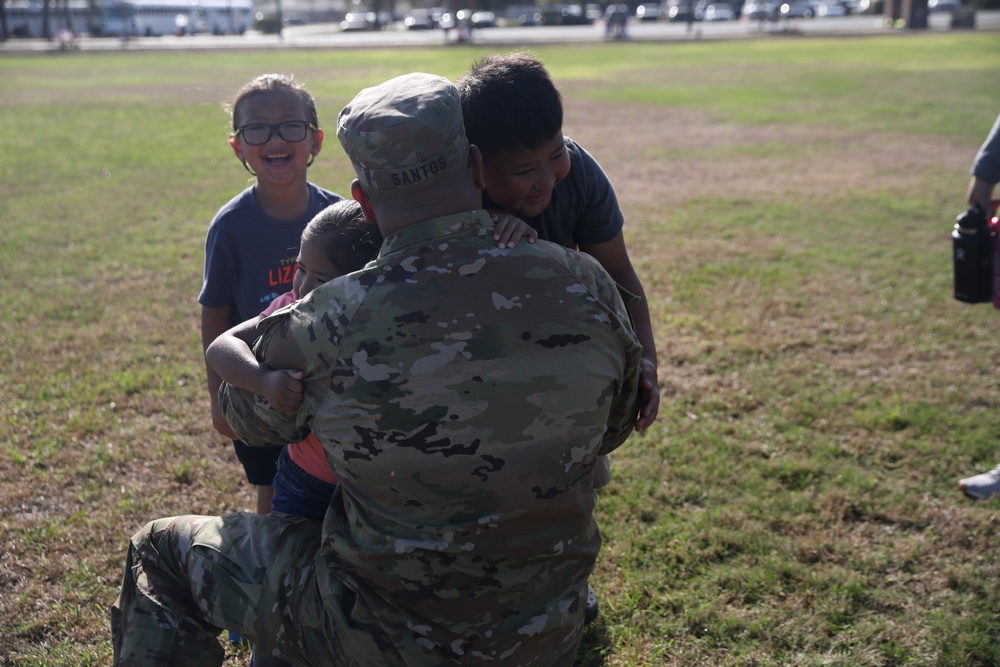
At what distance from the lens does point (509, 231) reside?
6.48 feet

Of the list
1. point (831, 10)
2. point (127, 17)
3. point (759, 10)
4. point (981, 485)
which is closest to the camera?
point (981, 485)

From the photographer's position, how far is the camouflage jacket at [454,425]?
6.09ft

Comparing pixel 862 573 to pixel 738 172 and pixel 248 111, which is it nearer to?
pixel 248 111

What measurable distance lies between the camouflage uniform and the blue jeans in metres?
0.31

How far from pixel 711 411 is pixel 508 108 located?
11.3 feet

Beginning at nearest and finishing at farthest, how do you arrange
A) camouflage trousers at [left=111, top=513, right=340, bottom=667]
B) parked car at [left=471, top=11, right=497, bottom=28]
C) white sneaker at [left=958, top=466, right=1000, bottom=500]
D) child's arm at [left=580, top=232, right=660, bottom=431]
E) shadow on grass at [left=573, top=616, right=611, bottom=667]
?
camouflage trousers at [left=111, top=513, right=340, bottom=667] → child's arm at [left=580, top=232, right=660, bottom=431] → shadow on grass at [left=573, top=616, right=611, bottom=667] → white sneaker at [left=958, top=466, right=1000, bottom=500] → parked car at [left=471, top=11, right=497, bottom=28]

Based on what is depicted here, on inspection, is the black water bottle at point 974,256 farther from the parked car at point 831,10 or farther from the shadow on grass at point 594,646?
the parked car at point 831,10

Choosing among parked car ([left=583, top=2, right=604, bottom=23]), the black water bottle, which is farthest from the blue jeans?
parked car ([left=583, top=2, right=604, bottom=23])

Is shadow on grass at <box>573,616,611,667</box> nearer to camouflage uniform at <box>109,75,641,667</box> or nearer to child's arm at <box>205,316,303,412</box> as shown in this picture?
camouflage uniform at <box>109,75,641,667</box>

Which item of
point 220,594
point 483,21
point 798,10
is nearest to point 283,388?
point 220,594

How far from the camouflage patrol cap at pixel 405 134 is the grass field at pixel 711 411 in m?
2.10

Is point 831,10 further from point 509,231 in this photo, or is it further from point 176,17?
point 509,231

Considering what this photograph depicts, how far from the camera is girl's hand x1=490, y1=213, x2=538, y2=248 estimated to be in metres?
1.95

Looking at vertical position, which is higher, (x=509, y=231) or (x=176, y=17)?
(x=176, y=17)
